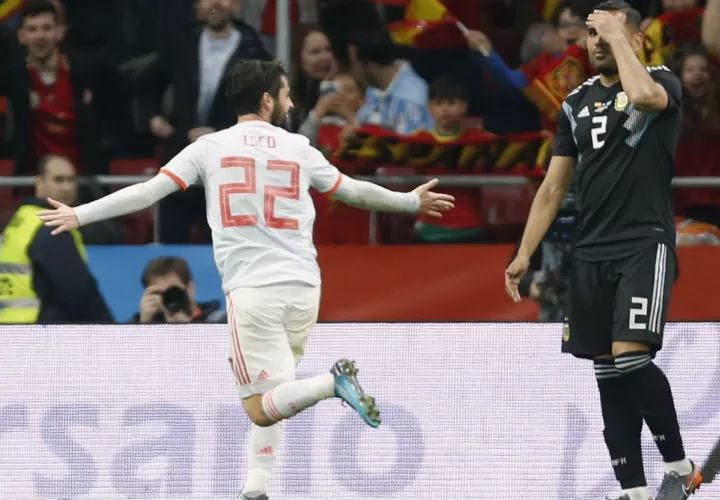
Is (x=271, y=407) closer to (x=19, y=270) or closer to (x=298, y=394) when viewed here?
(x=298, y=394)

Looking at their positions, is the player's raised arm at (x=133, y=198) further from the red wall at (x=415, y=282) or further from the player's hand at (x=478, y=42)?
the player's hand at (x=478, y=42)

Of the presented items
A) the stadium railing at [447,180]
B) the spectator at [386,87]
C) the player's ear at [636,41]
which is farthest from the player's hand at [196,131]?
the player's ear at [636,41]

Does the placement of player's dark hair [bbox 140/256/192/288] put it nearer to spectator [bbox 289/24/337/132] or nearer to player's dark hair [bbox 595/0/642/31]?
spectator [bbox 289/24/337/132]

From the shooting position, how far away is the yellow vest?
956cm

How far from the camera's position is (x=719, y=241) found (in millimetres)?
9938

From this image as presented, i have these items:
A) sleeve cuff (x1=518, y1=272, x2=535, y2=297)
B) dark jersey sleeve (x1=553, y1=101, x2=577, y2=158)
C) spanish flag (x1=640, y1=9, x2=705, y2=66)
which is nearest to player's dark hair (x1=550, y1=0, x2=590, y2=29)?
spanish flag (x1=640, y1=9, x2=705, y2=66)

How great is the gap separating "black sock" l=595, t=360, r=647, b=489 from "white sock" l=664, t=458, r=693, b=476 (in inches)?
4.6

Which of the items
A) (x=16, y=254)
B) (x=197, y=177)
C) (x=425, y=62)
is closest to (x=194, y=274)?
(x=16, y=254)

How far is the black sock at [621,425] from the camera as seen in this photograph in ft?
23.5

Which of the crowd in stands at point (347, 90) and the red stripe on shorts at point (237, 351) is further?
the crowd in stands at point (347, 90)

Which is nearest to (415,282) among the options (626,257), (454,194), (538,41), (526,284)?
(454,194)

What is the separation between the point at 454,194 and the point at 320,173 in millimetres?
2809

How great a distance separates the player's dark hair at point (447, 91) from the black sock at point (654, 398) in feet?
11.3

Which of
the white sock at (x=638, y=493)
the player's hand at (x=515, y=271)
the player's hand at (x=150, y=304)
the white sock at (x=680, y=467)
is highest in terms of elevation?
the player's hand at (x=515, y=271)
